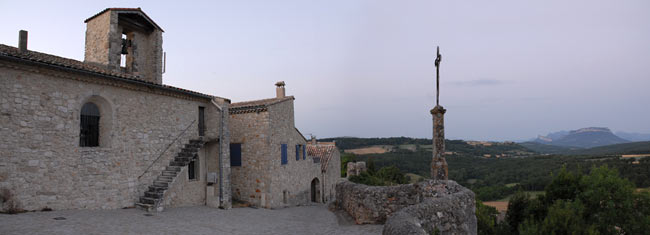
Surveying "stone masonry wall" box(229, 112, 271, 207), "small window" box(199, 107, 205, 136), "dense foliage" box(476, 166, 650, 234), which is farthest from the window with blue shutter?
"dense foliage" box(476, 166, 650, 234)

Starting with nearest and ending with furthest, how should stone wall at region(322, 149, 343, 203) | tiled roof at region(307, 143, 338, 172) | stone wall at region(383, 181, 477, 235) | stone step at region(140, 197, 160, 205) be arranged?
1. stone wall at region(383, 181, 477, 235)
2. stone step at region(140, 197, 160, 205)
3. stone wall at region(322, 149, 343, 203)
4. tiled roof at region(307, 143, 338, 172)

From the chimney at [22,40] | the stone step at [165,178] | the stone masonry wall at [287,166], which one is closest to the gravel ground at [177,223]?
the stone step at [165,178]

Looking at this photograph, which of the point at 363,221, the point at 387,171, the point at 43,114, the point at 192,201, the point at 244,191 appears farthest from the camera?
the point at 387,171

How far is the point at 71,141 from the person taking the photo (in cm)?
965

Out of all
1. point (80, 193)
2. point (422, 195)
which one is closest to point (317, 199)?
point (422, 195)

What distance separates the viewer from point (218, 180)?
574 inches

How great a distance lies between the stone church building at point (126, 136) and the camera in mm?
8633

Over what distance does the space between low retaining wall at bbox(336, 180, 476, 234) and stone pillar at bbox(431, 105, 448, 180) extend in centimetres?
31

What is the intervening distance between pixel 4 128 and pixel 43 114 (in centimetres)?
93

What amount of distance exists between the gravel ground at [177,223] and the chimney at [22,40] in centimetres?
572

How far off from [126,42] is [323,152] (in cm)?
1571

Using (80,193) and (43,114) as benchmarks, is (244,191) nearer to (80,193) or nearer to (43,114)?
(80,193)

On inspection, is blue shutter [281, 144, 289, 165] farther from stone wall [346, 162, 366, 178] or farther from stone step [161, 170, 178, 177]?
stone wall [346, 162, 366, 178]

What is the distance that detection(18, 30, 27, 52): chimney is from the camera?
33.7 feet
